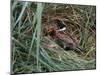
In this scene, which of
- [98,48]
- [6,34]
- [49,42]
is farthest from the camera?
[98,48]

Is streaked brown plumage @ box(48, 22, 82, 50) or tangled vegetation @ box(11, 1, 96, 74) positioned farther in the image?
streaked brown plumage @ box(48, 22, 82, 50)

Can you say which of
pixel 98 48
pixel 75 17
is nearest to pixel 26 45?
pixel 75 17

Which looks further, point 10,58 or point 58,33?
point 58,33

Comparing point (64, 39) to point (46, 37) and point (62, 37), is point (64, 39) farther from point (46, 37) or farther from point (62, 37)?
point (46, 37)

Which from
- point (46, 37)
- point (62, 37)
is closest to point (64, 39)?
point (62, 37)

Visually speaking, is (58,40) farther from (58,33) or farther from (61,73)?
(61,73)

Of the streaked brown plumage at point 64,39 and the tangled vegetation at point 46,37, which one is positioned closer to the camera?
the tangled vegetation at point 46,37

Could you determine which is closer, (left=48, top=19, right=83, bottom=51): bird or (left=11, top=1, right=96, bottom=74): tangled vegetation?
(left=11, top=1, right=96, bottom=74): tangled vegetation

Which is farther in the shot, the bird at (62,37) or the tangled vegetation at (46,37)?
the bird at (62,37)
